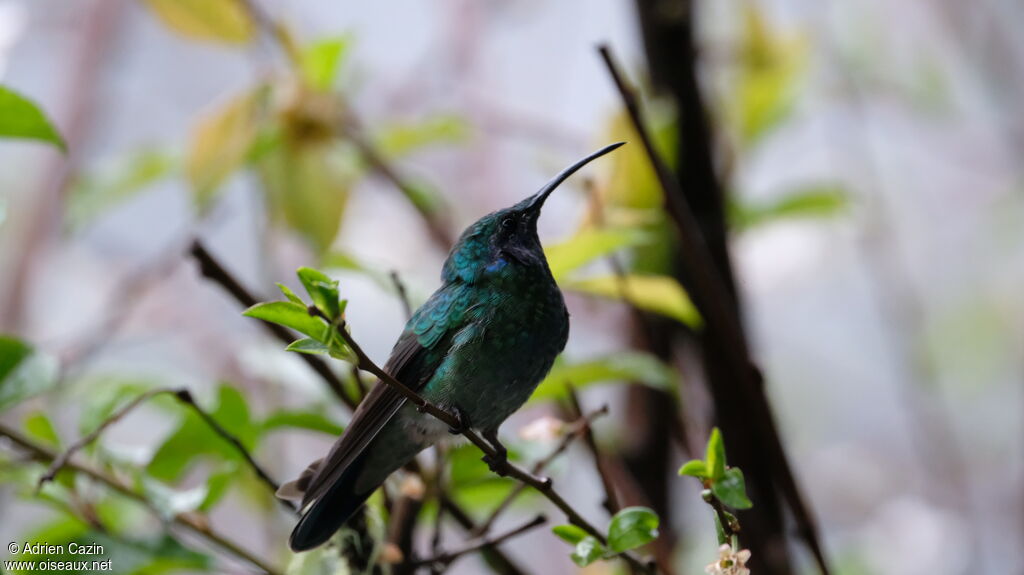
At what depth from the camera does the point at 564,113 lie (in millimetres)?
3473

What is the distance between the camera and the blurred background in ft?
3.65

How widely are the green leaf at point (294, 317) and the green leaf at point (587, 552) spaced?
0.22 meters

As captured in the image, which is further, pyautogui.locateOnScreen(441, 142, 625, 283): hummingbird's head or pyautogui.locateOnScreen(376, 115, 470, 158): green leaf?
pyautogui.locateOnScreen(376, 115, 470, 158): green leaf

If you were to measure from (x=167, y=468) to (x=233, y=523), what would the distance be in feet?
7.81

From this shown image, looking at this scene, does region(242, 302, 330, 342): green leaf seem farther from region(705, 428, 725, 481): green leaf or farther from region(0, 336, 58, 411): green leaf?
region(0, 336, 58, 411): green leaf

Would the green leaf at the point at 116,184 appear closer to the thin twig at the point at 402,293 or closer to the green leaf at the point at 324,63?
the green leaf at the point at 324,63

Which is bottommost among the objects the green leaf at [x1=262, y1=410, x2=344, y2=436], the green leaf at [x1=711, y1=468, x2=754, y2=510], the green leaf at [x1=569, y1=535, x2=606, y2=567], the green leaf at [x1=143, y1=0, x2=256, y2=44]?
the green leaf at [x1=262, y1=410, x2=344, y2=436]

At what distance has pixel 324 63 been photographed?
1314mm

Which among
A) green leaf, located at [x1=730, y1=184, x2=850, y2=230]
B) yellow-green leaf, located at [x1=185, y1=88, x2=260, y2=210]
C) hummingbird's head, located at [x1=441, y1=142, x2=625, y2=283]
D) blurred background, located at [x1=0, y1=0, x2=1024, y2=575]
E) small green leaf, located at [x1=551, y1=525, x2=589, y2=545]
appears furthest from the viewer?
green leaf, located at [x1=730, y1=184, x2=850, y2=230]

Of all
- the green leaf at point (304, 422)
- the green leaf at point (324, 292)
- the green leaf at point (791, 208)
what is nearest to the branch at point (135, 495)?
the green leaf at point (304, 422)

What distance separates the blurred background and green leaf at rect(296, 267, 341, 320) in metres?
0.36

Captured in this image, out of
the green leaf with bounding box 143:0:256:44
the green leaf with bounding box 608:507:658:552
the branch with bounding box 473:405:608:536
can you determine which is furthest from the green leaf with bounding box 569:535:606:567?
the green leaf with bounding box 143:0:256:44

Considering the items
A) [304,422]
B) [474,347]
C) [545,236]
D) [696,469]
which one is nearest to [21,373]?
[304,422]

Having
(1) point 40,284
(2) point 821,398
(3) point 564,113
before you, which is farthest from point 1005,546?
(1) point 40,284
